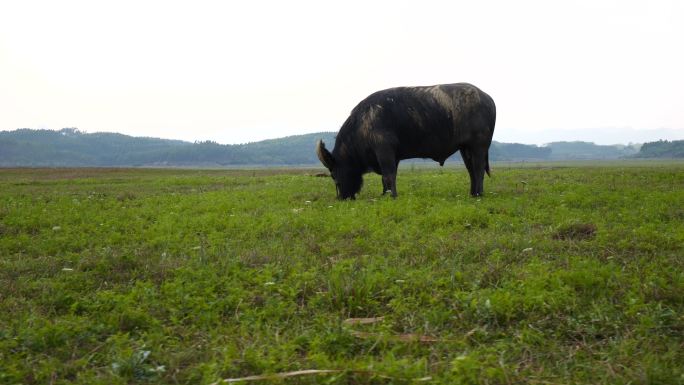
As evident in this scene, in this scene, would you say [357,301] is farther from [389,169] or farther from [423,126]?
[423,126]

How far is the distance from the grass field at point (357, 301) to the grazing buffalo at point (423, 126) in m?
3.97

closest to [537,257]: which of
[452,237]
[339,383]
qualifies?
[452,237]

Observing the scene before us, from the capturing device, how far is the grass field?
3.95m

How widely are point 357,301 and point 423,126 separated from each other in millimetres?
8948

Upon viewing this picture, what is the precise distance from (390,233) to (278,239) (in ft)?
6.80

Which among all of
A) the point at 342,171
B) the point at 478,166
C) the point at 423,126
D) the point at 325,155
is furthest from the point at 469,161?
the point at 325,155

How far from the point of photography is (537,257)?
6.86 metres

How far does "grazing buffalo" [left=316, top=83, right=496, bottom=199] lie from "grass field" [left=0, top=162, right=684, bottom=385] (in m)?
3.97

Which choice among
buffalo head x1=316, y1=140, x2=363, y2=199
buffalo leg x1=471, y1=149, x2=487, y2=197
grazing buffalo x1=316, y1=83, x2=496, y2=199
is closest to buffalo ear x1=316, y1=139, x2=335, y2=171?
buffalo head x1=316, y1=140, x2=363, y2=199

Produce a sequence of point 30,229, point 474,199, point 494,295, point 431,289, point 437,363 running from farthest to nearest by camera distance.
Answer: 1. point 474,199
2. point 30,229
3. point 431,289
4. point 494,295
5. point 437,363

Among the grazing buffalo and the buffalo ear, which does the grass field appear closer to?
the grazing buffalo

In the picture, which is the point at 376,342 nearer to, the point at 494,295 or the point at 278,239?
the point at 494,295

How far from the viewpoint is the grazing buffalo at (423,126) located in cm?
1331

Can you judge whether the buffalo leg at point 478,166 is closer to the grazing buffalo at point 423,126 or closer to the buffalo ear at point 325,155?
the grazing buffalo at point 423,126
